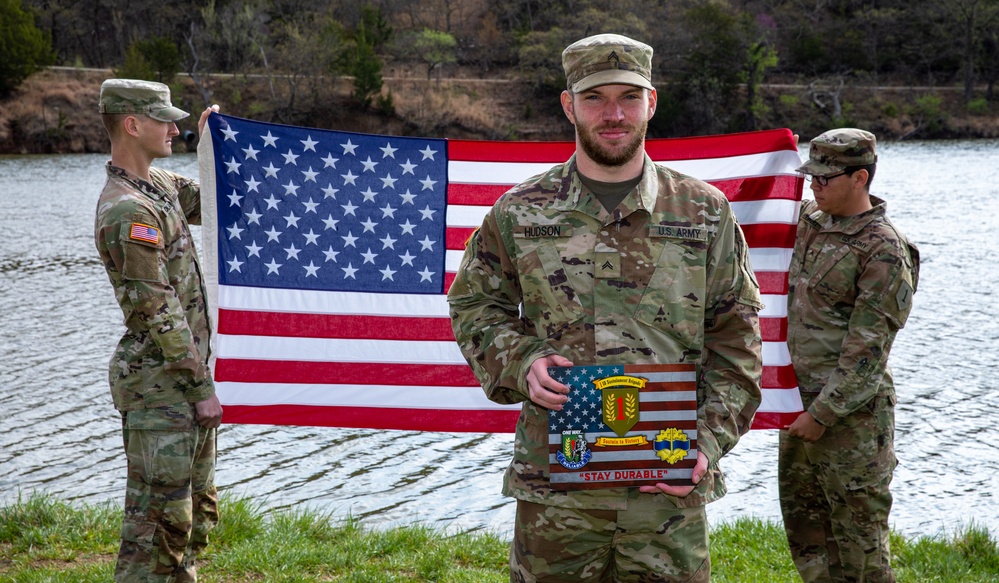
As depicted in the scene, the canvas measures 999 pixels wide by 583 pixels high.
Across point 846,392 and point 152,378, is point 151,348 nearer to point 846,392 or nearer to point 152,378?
point 152,378

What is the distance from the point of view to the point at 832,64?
72250 mm

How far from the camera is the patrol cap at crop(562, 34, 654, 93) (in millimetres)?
2906

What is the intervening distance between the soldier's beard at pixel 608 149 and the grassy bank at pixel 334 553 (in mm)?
2490

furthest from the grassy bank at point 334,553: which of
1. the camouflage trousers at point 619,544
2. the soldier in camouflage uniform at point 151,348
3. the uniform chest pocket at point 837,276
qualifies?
the camouflage trousers at point 619,544

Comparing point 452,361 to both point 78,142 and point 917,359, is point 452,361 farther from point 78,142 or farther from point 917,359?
point 78,142

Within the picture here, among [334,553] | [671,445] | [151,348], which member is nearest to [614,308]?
[671,445]

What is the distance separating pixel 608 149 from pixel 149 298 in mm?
2164

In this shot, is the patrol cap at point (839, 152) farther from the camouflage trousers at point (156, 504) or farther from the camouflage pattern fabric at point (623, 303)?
the camouflage trousers at point (156, 504)

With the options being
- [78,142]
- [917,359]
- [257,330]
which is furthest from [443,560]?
[78,142]

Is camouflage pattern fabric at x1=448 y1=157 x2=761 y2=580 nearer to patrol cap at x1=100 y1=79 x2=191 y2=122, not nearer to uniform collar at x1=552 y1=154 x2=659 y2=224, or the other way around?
uniform collar at x1=552 y1=154 x2=659 y2=224

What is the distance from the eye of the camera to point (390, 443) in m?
8.98

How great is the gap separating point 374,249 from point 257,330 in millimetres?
779

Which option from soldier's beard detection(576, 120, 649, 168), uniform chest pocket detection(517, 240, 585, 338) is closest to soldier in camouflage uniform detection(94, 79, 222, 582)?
uniform chest pocket detection(517, 240, 585, 338)

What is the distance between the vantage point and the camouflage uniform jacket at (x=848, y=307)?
402cm
